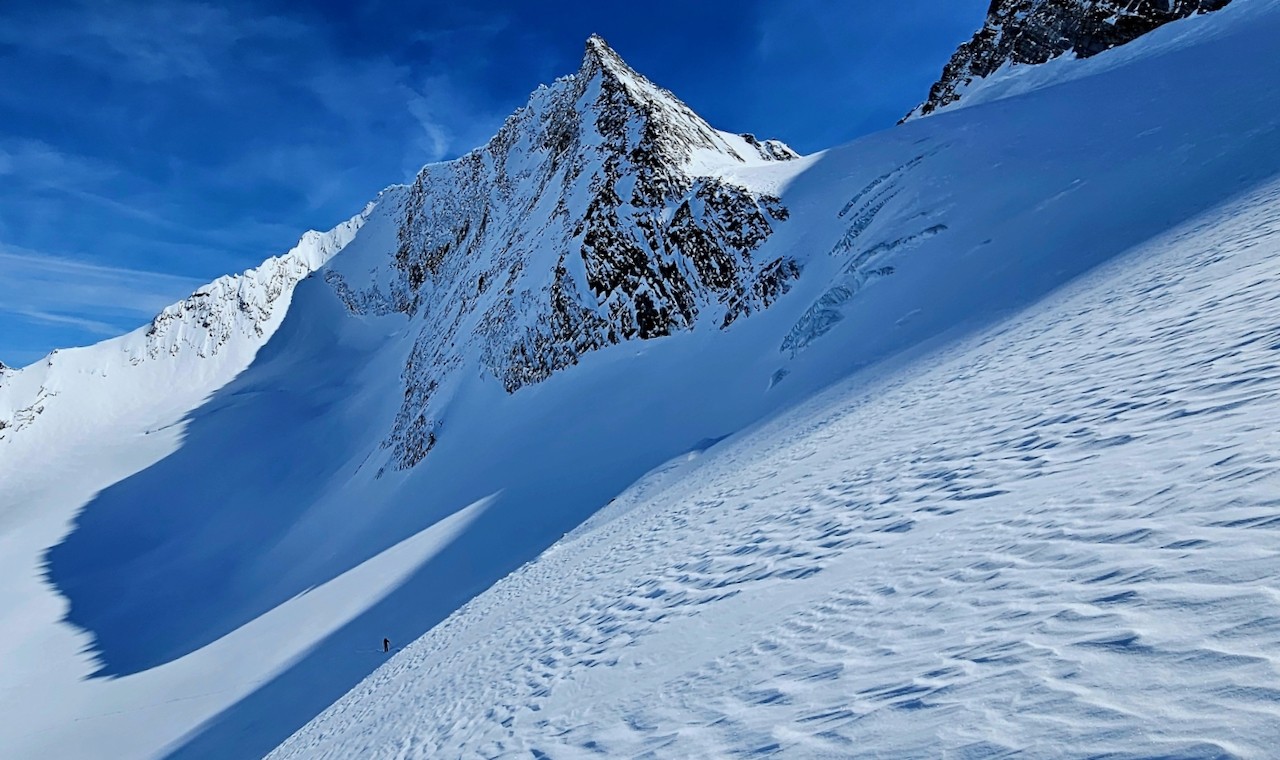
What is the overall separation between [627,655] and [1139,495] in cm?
397

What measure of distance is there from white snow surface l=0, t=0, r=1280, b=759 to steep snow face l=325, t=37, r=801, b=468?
171cm

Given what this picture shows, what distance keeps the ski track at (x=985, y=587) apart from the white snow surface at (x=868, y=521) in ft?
0.09

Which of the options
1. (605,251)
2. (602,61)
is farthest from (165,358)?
(605,251)

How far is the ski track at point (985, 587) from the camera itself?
2.21 meters

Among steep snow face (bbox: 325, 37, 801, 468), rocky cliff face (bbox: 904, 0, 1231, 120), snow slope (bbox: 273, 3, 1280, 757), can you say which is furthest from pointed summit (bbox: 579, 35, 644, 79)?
snow slope (bbox: 273, 3, 1280, 757)

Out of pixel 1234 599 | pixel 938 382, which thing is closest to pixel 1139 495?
pixel 1234 599

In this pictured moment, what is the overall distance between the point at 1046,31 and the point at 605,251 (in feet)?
131

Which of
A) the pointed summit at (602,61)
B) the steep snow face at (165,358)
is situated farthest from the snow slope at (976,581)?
the steep snow face at (165,358)

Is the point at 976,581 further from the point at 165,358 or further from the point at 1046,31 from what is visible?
the point at 165,358

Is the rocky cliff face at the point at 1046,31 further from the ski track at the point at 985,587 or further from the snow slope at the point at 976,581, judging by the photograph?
the ski track at the point at 985,587

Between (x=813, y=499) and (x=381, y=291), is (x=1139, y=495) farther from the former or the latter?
(x=381, y=291)

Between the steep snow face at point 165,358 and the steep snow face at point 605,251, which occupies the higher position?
the steep snow face at point 165,358

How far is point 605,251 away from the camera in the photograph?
33438mm

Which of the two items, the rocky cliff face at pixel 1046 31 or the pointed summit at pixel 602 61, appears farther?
the pointed summit at pixel 602 61
